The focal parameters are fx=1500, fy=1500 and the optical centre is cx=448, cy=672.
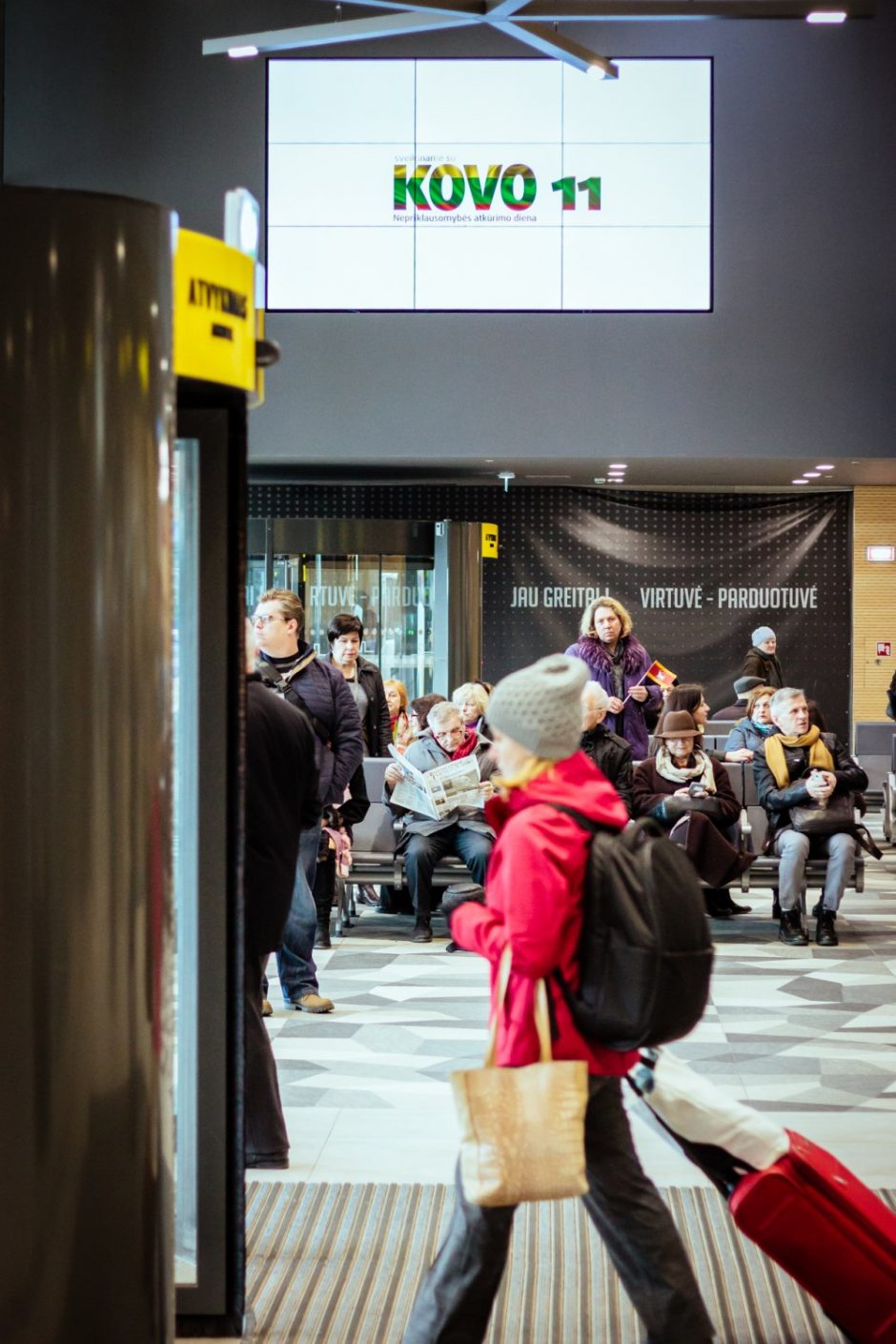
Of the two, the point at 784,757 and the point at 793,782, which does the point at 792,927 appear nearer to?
the point at 793,782

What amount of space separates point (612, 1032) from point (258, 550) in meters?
11.3

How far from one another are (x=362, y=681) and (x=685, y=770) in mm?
2138

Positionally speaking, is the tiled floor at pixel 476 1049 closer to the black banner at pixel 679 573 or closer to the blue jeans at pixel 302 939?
the blue jeans at pixel 302 939

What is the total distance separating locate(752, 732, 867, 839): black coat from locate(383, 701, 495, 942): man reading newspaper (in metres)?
1.56

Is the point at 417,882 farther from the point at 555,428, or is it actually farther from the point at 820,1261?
the point at 555,428

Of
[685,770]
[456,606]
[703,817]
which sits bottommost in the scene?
[703,817]

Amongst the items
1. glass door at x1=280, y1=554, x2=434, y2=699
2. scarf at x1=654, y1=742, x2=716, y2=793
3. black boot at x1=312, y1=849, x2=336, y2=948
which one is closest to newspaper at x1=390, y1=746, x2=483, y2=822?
black boot at x1=312, y1=849, x2=336, y2=948

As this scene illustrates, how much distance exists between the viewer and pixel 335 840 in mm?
7574

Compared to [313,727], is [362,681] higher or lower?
higher

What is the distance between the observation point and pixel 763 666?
45.6ft

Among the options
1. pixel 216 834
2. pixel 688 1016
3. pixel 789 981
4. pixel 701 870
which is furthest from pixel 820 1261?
pixel 701 870

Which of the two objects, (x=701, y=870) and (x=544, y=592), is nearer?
(x=701, y=870)

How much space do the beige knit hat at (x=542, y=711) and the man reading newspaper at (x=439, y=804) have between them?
549 cm

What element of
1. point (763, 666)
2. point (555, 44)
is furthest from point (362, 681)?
→ point (763, 666)
